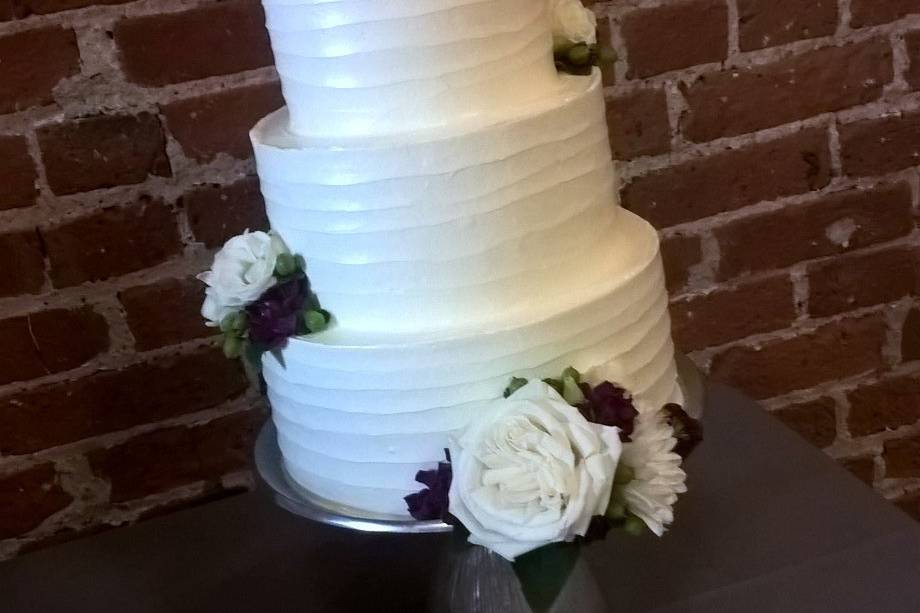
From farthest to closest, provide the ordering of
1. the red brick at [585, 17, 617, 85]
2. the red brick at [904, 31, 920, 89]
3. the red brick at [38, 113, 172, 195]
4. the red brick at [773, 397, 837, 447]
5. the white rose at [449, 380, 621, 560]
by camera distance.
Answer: the red brick at [773, 397, 837, 447] < the red brick at [904, 31, 920, 89] < the red brick at [585, 17, 617, 85] < the red brick at [38, 113, 172, 195] < the white rose at [449, 380, 621, 560]

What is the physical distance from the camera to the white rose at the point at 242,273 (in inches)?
24.9

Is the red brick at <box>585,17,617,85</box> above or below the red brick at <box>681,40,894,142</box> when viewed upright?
above

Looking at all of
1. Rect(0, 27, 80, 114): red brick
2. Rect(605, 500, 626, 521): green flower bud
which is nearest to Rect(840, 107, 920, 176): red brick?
Rect(605, 500, 626, 521): green flower bud

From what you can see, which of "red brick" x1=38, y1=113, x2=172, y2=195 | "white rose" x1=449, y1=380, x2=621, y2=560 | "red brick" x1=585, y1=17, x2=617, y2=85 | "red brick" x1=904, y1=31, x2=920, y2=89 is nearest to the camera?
"white rose" x1=449, y1=380, x2=621, y2=560

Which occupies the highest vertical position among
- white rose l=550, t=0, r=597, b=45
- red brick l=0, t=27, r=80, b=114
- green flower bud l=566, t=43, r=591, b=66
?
red brick l=0, t=27, r=80, b=114

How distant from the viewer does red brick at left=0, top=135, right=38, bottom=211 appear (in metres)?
0.83

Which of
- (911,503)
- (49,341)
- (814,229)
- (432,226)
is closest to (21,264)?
(49,341)

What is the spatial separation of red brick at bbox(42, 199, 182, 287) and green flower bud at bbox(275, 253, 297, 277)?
→ 11.2 inches

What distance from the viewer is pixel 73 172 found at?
0.85 m

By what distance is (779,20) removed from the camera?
3.29 feet

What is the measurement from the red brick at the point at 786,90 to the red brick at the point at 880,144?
0.10ft

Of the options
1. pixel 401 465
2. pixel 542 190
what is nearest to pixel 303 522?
pixel 401 465

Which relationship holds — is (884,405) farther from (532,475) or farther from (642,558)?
(532,475)

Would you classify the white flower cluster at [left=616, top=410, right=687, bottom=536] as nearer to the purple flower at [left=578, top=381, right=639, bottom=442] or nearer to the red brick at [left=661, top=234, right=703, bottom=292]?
the purple flower at [left=578, top=381, right=639, bottom=442]
